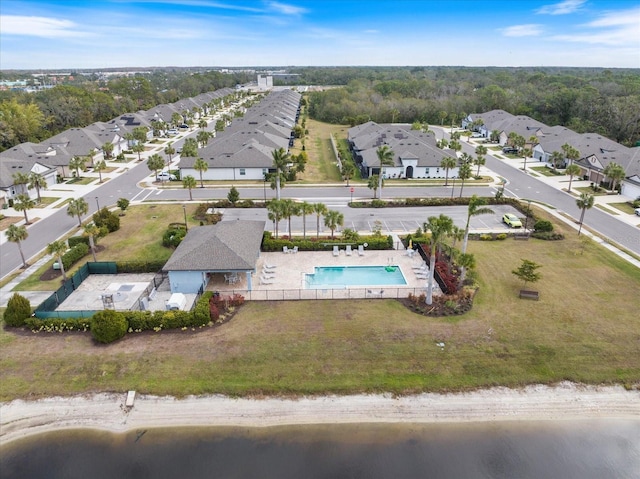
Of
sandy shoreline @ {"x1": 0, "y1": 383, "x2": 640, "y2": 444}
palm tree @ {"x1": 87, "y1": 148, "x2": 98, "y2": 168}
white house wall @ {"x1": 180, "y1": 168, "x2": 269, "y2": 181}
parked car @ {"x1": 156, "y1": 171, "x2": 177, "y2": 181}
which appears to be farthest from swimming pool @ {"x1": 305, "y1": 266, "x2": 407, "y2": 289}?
palm tree @ {"x1": 87, "y1": 148, "x2": 98, "y2": 168}

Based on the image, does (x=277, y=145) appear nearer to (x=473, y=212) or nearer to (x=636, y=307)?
(x=473, y=212)

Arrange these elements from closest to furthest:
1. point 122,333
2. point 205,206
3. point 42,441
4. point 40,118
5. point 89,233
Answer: point 42,441
point 122,333
point 89,233
point 205,206
point 40,118

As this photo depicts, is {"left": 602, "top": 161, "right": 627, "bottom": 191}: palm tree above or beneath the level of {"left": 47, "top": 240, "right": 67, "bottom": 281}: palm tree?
above

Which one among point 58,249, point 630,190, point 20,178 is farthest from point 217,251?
point 630,190

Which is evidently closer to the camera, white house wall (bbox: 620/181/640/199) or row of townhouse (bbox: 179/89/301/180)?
white house wall (bbox: 620/181/640/199)

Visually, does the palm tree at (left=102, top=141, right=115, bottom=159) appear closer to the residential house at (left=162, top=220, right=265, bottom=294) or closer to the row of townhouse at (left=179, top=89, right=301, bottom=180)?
the row of townhouse at (left=179, top=89, right=301, bottom=180)

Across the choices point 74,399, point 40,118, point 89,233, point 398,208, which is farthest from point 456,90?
point 74,399
